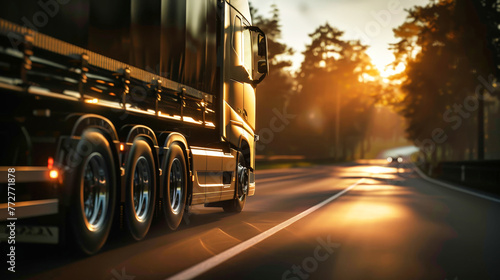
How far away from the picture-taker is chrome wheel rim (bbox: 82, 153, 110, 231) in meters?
6.89

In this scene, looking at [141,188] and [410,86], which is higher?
[410,86]

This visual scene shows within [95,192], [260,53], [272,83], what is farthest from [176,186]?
[272,83]

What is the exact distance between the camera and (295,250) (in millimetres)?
8211

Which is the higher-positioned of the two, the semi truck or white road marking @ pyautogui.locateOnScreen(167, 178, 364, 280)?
the semi truck

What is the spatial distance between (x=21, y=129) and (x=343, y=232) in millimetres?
5710

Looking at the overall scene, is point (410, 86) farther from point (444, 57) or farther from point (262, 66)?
point (262, 66)

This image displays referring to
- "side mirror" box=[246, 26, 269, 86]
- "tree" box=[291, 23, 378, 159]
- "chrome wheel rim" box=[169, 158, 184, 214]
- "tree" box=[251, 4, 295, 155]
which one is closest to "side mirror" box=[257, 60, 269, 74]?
"side mirror" box=[246, 26, 269, 86]

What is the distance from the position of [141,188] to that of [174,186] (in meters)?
1.21

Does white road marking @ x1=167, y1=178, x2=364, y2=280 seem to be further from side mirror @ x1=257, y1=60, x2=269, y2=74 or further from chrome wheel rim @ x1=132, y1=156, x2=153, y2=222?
side mirror @ x1=257, y1=60, x2=269, y2=74

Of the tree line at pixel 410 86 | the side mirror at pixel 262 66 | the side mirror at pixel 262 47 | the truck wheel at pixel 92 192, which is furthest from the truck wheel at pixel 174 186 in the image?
the tree line at pixel 410 86

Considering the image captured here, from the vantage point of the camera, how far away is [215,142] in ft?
38.2

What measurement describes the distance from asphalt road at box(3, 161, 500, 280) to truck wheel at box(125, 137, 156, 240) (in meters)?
0.28

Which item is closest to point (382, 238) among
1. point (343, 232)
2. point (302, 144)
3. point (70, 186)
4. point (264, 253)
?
point (343, 232)

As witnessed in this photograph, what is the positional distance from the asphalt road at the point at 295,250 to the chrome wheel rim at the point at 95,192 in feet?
1.34
